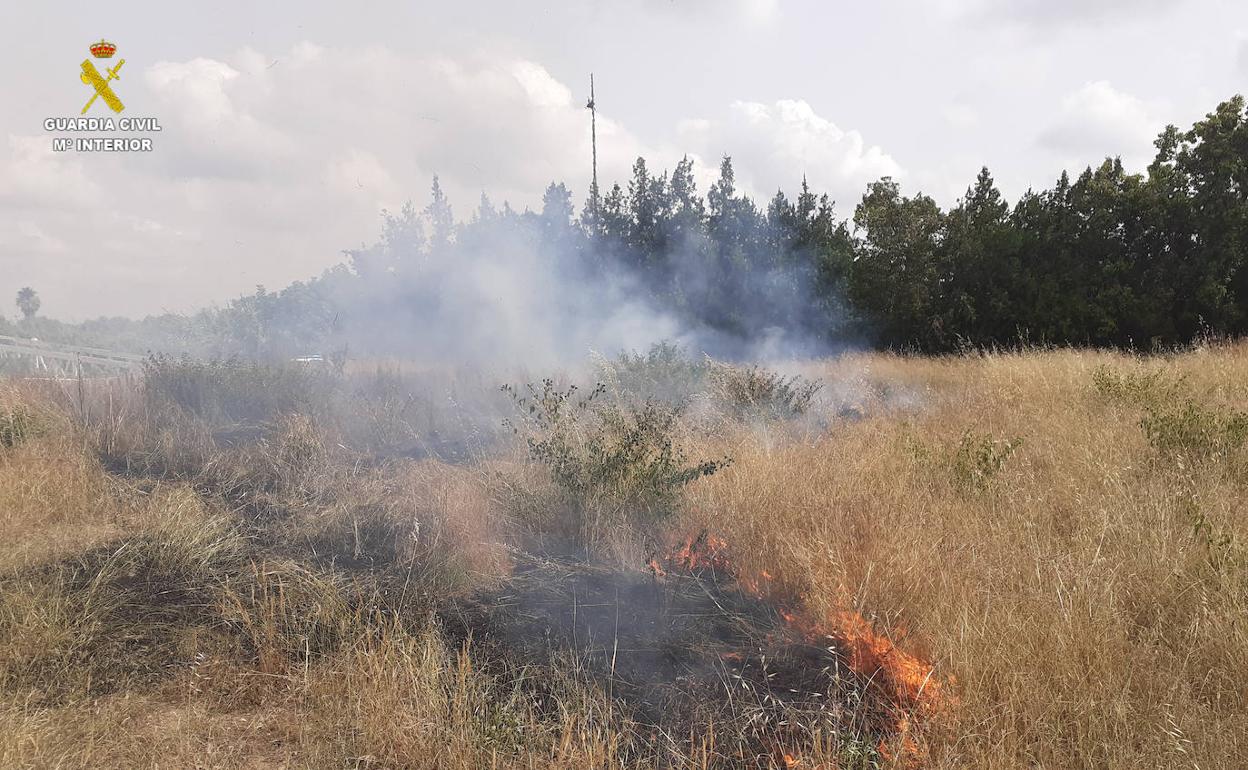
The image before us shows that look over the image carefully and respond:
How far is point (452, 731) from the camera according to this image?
7.16 feet

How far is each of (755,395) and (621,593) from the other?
5.06 metres

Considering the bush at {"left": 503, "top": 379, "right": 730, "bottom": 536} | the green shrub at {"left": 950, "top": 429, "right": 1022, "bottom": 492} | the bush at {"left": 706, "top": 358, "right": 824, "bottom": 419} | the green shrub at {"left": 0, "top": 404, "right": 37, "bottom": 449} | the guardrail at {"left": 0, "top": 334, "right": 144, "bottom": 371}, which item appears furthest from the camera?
the guardrail at {"left": 0, "top": 334, "right": 144, "bottom": 371}

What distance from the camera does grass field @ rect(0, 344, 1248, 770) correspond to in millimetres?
2137

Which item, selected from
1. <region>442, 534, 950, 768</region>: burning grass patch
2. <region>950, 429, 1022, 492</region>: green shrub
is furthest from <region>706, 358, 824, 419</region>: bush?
<region>442, 534, 950, 768</region>: burning grass patch

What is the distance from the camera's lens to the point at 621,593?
328 cm

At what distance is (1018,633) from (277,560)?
355 cm

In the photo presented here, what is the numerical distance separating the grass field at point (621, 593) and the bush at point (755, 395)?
1751 millimetres

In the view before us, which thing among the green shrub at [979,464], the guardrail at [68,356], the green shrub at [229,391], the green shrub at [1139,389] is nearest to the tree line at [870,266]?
the guardrail at [68,356]

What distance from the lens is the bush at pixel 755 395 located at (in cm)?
770

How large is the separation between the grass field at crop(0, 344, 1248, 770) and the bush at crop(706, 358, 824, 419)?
1.75 meters

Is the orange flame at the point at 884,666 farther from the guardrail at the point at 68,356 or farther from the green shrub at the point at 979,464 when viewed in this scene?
the guardrail at the point at 68,356

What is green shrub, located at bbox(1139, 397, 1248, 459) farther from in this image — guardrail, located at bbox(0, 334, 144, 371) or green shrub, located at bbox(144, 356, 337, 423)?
guardrail, located at bbox(0, 334, 144, 371)

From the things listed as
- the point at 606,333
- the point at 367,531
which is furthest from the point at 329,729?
the point at 606,333

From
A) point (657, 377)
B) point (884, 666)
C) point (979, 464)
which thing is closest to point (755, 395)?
point (657, 377)
